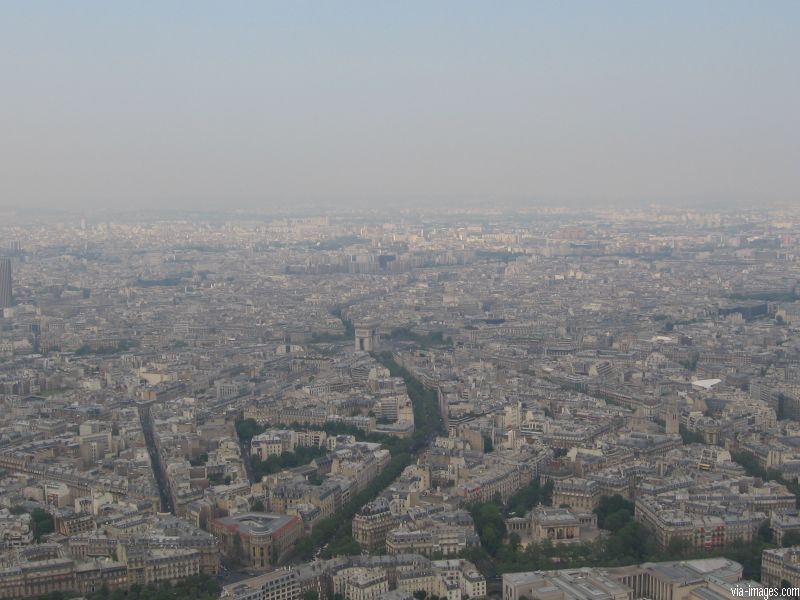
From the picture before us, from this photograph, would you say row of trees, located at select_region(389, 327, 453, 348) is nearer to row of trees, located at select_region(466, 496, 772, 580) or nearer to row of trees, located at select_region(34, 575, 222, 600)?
row of trees, located at select_region(466, 496, 772, 580)

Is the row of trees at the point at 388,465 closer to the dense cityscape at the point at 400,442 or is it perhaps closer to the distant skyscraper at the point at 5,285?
the dense cityscape at the point at 400,442

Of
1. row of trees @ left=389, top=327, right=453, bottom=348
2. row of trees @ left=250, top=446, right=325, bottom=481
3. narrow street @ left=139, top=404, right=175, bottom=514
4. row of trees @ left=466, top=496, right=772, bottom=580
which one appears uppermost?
row of trees @ left=466, top=496, right=772, bottom=580

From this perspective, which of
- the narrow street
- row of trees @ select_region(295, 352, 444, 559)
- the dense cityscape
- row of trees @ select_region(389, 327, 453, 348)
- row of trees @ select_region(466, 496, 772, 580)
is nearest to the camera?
the dense cityscape

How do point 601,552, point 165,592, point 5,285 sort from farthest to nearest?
point 5,285 → point 601,552 → point 165,592

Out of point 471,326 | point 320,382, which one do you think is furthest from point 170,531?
point 471,326

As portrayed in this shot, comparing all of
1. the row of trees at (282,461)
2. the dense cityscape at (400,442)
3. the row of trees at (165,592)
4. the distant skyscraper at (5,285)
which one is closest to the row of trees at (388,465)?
the dense cityscape at (400,442)

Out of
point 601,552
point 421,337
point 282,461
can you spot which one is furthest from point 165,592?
point 421,337

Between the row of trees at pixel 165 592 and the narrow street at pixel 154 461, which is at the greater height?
the row of trees at pixel 165 592

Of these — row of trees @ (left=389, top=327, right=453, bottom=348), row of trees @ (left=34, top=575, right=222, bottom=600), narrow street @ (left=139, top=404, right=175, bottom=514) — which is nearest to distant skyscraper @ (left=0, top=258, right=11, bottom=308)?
row of trees @ (left=389, top=327, right=453, bottom=348)

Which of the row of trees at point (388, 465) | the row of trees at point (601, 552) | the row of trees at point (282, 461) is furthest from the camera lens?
the row of trees at point (282, 461)

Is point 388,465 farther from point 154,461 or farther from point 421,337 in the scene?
point 421,337
